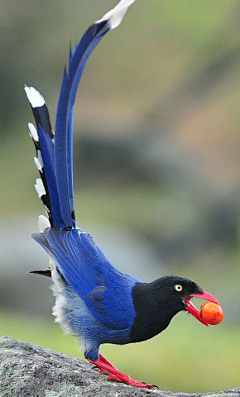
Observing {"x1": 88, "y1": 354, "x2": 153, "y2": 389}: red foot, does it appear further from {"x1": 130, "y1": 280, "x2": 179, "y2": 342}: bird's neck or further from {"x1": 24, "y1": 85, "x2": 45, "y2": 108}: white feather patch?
{"x1": 24, "y1": 85, "x2": 45, "y2": 108}: white feather patch

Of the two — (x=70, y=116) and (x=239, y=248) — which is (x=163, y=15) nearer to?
(x=239, y=248)

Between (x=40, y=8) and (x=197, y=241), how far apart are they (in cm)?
647

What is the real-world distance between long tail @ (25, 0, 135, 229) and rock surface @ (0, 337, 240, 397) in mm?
625

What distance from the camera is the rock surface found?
11.5 feet

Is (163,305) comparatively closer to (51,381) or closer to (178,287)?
(178,287)

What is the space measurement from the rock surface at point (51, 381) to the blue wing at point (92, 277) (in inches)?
10.0

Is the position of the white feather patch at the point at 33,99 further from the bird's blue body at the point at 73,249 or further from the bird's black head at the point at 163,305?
the bird's black head at the point at 163,305

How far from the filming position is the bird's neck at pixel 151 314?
367 centimetres

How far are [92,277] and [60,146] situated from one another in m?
0.58

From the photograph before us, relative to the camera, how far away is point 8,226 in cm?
1110

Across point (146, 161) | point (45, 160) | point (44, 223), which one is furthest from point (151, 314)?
point (146, 161)

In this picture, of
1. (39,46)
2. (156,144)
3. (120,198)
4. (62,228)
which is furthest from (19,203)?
(62,228)

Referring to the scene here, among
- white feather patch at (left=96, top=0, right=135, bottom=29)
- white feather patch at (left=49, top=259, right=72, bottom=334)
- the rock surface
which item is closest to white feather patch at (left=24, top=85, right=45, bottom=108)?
white feather patch at (left=96, top=0, right=135, bottom=29)

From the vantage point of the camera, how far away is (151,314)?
3.68 m
